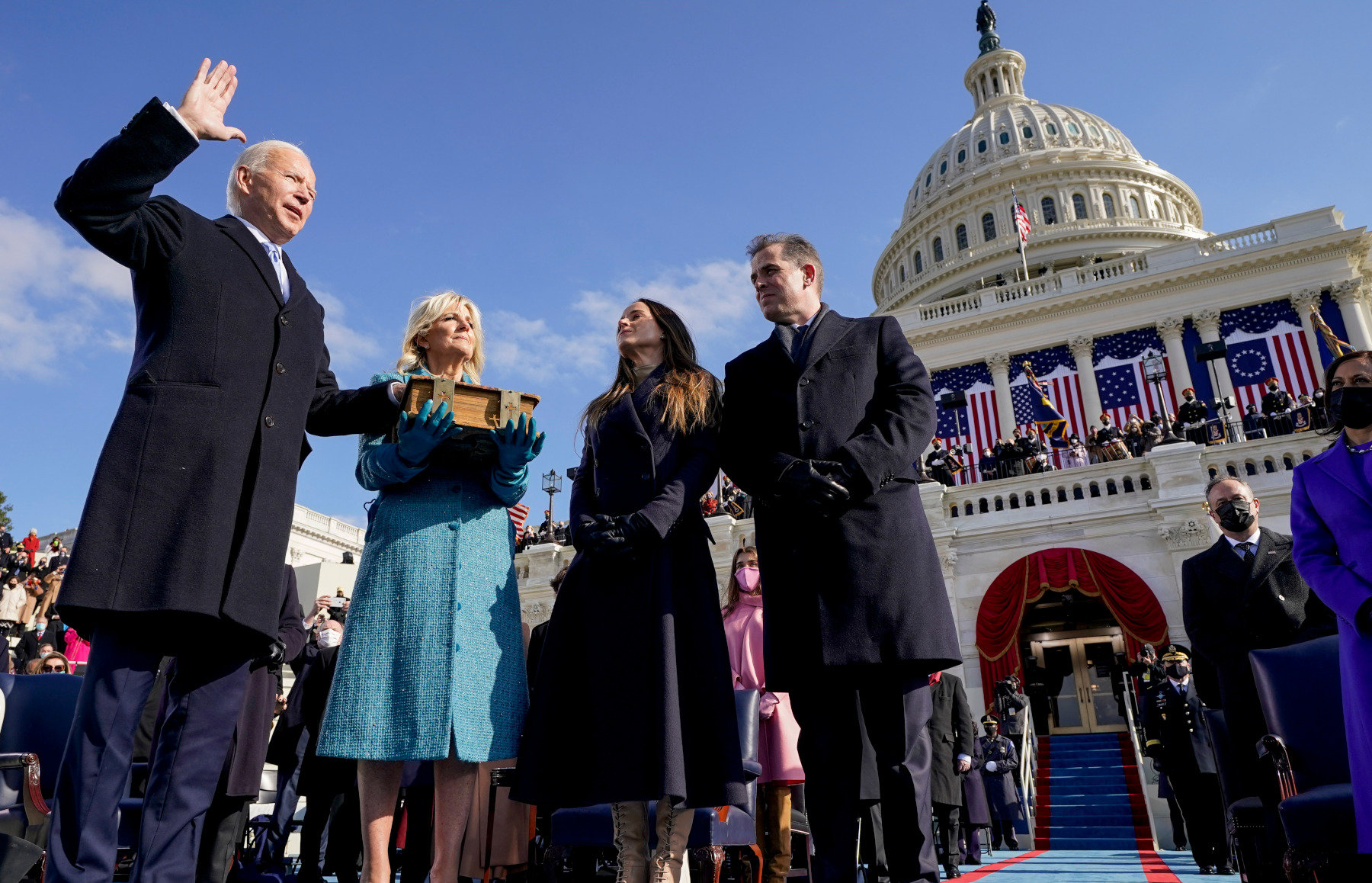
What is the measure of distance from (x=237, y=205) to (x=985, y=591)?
57.5 feet

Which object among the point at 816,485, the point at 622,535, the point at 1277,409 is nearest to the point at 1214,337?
the point at 1277,409

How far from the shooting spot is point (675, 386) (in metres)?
3.25

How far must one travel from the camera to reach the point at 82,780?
6.17 feet

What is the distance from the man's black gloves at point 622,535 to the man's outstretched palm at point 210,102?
1533 mm

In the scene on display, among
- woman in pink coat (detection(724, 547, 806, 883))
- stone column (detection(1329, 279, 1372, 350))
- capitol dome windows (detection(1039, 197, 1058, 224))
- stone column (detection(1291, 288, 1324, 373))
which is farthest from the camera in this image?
capitol dome windows (detection(1039, 197, 1058, 224))

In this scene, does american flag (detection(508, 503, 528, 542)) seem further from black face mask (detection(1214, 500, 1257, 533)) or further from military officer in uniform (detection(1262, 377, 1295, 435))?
black face mask (detection(1214, 500, 1257, 533))

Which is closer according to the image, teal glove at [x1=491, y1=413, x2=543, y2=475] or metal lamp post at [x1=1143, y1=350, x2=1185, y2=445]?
teal glove at [x1=491, y1=413, x2=543, y2=475]

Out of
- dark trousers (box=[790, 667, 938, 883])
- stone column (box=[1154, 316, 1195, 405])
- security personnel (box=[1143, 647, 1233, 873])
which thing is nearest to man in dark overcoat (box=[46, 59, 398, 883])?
dark trousers (box=[790, 667, 938, 883])

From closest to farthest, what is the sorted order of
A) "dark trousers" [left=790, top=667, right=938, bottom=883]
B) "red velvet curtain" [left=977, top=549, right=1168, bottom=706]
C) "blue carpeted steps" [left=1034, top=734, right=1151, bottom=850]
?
1. "dark trousers" [left=790, top=667, right=938, bottom=883]
2. "blue carpeted steps" [left=1034, top=734, right=1151, bottom=850]
3. "red velvet curtain" [left=977, top=549, right=1168, bottom=706]

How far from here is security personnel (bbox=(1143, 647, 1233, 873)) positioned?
22.7 feet

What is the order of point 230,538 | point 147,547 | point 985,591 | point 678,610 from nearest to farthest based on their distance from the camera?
point 147,547 < point 230,538 < point 678,610 < point 985,591

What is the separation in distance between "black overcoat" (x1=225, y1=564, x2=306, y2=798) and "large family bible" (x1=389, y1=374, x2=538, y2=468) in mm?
1700

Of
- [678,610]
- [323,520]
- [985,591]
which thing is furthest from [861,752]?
[323,520]

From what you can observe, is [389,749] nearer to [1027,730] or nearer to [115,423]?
[115,423]
